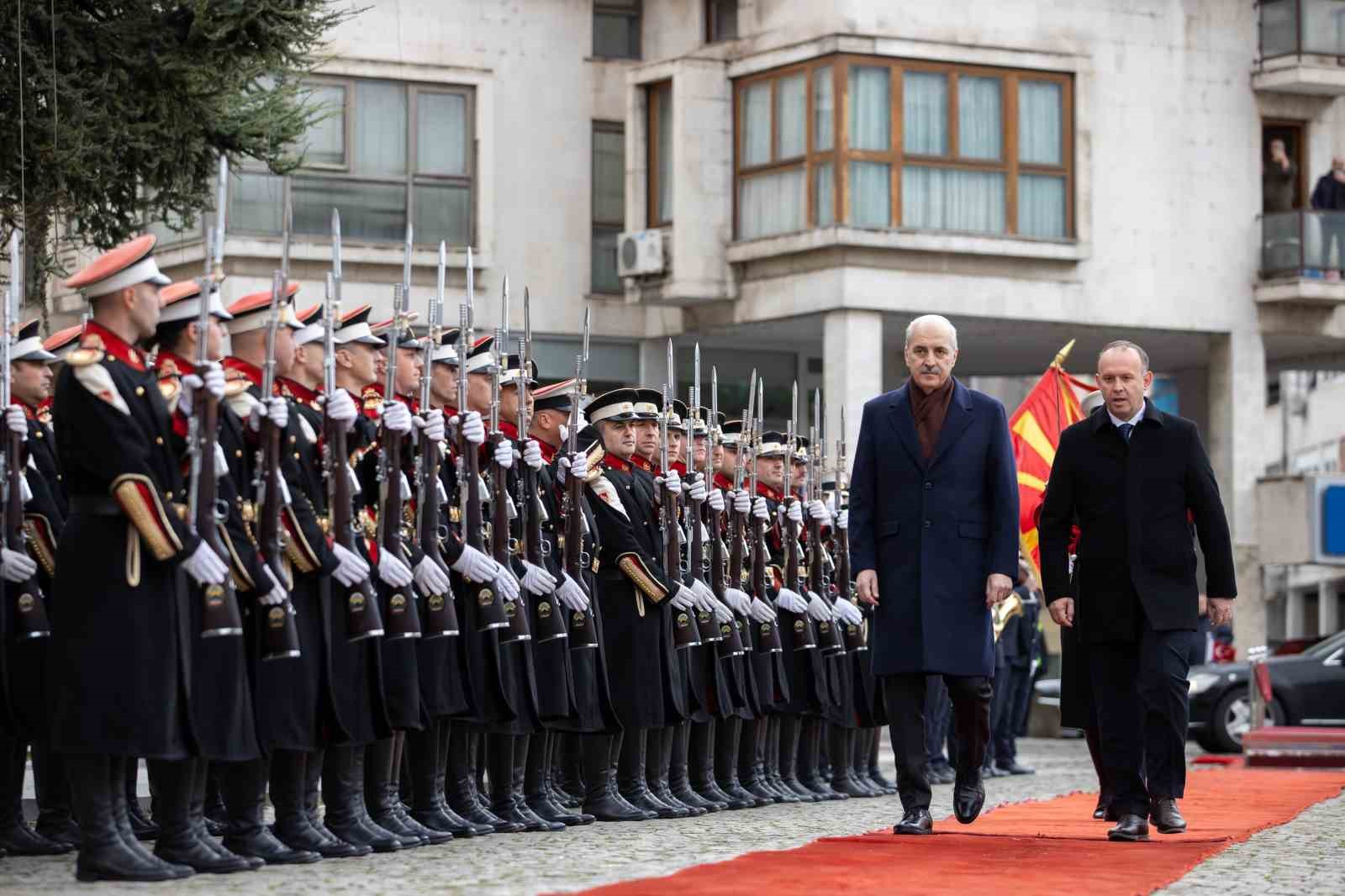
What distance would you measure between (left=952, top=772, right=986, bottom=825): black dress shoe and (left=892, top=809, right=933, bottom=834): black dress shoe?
0.13 m

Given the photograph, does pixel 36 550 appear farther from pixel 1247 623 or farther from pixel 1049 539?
pixel 1247 623

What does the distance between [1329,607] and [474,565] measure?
40033mm

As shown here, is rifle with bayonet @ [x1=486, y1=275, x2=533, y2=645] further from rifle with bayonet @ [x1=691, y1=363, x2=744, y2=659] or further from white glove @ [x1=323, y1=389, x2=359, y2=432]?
rifle with bayonet @ [x1=691, y1=363, x2=744, y2=659]

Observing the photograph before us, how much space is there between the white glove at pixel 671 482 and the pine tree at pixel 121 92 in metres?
3.96

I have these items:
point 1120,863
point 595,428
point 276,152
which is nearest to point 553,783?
point 595,428

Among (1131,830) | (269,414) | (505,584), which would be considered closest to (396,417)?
(269,414)

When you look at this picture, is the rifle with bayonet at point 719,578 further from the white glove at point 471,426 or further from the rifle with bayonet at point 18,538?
the rifle with bayonet at point 18,538

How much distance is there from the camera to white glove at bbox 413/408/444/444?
10273 millimetres

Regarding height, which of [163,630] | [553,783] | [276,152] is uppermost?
[276,152]

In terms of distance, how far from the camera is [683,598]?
1282 centimetres

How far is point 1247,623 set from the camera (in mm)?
31625

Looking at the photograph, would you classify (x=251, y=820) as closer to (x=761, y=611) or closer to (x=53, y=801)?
(x=53, y=801)

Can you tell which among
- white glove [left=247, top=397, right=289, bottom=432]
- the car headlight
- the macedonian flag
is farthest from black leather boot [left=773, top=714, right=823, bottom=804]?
the car headlight

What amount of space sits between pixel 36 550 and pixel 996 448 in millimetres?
3700
